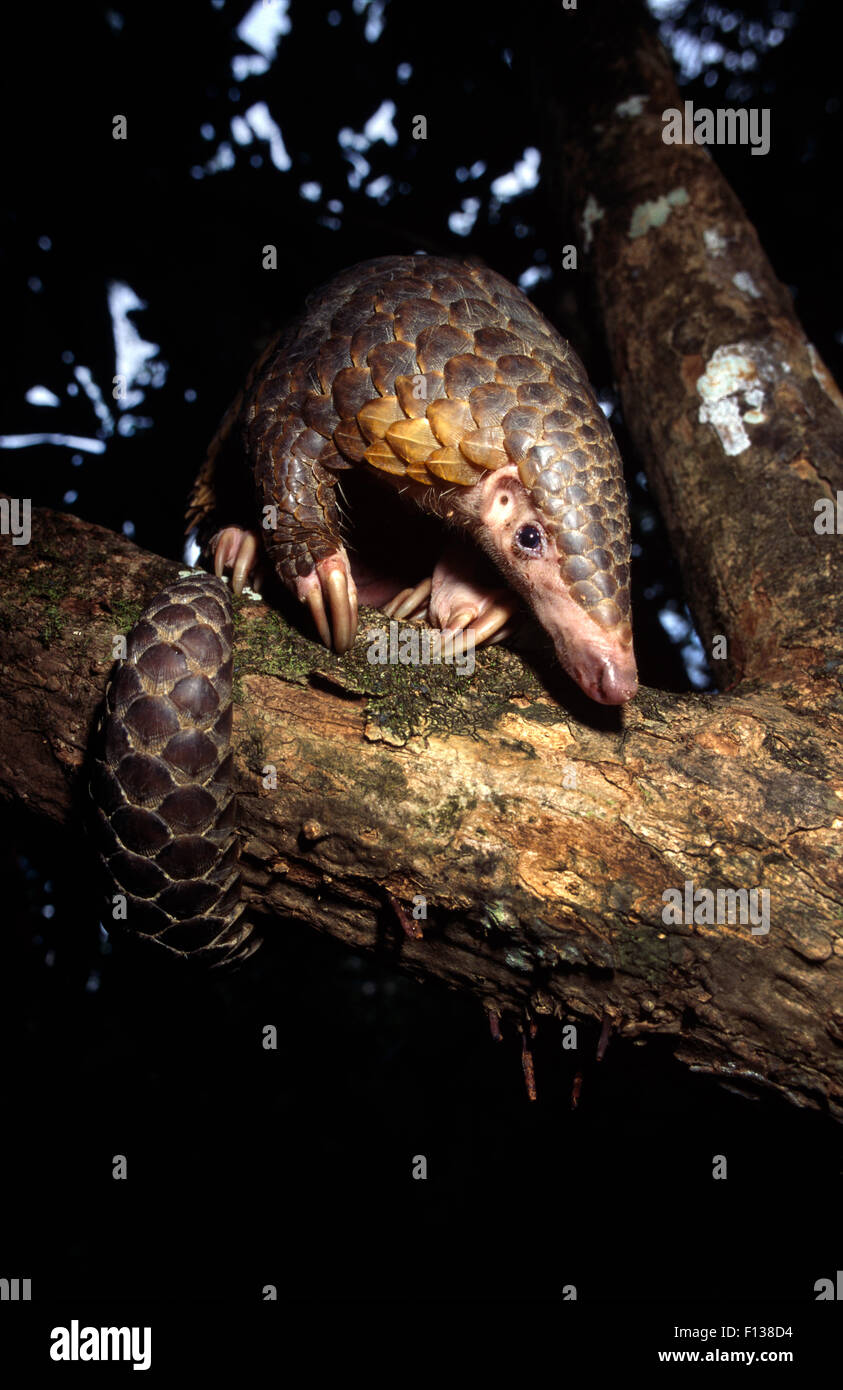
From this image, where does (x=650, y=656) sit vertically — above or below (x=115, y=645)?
above

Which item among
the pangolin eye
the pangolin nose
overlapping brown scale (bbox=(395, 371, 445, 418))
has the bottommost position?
the pangolin nose

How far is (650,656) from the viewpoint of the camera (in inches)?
149

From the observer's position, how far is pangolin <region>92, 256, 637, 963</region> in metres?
1.31

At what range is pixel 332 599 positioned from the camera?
1555 mm

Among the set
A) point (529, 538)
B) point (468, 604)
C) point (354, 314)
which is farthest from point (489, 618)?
point (354, 314)

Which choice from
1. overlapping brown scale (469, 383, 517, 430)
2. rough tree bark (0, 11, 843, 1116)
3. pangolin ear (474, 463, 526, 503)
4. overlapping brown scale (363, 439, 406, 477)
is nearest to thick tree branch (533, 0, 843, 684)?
rough tree bark (0, 11, 843, 1116)

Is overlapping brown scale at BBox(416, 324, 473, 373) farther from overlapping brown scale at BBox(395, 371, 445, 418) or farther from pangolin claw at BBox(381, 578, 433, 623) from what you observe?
pangolin claw at BBox(381, 578, 433, 623)

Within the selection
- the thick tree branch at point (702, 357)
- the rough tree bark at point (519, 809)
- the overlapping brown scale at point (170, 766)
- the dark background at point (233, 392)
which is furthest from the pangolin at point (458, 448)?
the dark background at point (233, 392)

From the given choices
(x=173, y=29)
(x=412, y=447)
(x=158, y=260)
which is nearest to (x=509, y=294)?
(x=412, y=447)

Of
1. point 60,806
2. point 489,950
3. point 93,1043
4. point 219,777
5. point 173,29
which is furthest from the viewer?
point 93,1043

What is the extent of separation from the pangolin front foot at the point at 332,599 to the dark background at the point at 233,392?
131 centimetres

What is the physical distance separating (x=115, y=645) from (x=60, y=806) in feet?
1.25
